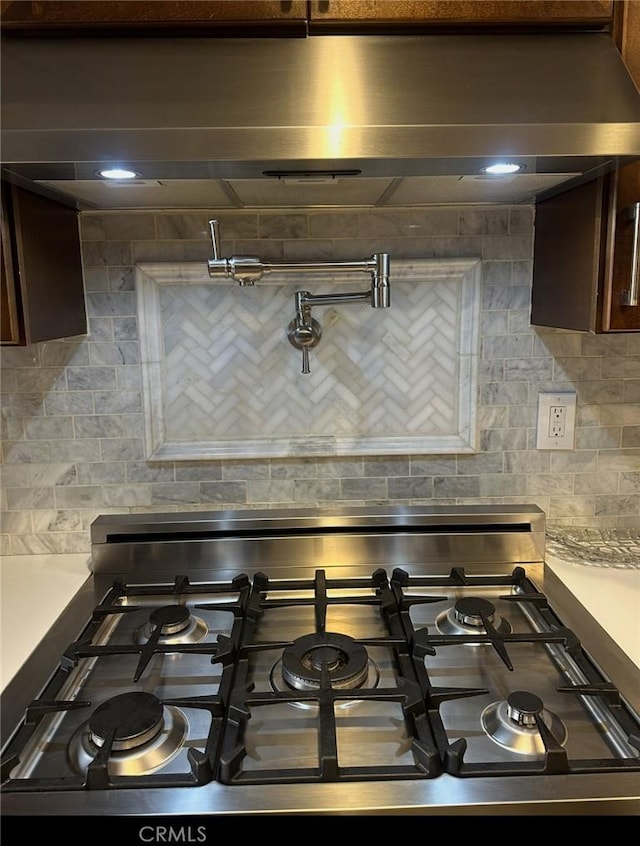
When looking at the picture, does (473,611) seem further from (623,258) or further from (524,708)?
(623,258)

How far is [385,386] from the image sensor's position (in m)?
1.31

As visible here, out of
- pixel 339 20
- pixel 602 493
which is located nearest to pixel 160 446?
pixel 339 20

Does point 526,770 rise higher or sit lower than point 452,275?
lower

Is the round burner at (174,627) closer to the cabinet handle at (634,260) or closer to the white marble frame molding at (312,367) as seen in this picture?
the white marble frame molding at (312,367)

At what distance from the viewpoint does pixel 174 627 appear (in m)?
1.05

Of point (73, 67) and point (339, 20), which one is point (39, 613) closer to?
point (73, 67)

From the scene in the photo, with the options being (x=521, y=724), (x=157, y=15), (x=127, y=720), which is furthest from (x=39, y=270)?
(x=521, y=724)

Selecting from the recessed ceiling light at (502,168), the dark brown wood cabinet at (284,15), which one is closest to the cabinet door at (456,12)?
the dark brown wood cabinet at (284,15)

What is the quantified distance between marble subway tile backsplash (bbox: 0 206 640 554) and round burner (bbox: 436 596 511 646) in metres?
0.31

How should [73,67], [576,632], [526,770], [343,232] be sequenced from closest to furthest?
[526,770] → [73,67] → [576,632] → [343,232]

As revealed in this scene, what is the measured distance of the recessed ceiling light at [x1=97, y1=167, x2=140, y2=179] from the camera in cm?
85

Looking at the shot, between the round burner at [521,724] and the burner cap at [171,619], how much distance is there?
49 centimetres

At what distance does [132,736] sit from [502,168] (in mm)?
913

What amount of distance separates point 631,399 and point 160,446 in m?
0.97
